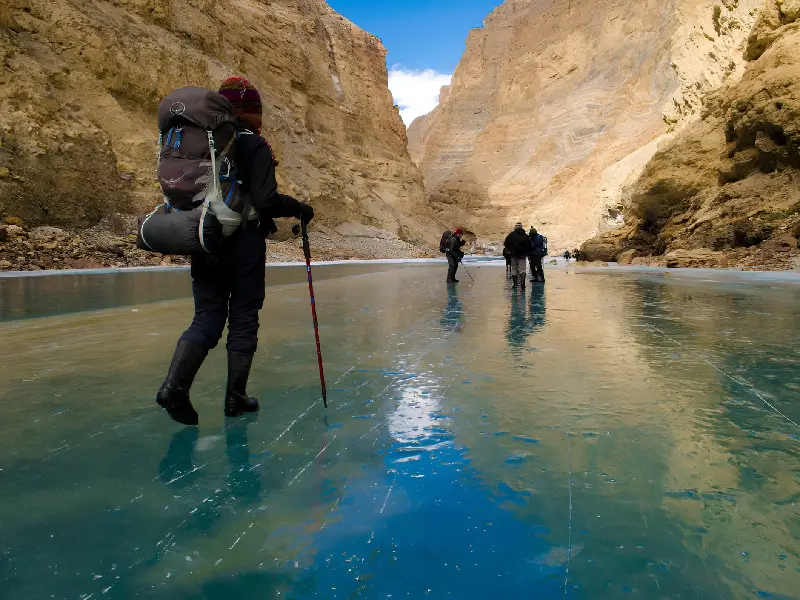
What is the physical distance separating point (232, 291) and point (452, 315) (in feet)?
16.8

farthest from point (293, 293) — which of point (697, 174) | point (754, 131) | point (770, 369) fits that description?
point (697, 174)

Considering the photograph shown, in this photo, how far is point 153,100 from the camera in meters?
34.5

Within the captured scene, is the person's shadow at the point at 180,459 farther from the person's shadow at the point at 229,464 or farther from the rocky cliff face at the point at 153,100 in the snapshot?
the rocky cliff face at the point at 153,100

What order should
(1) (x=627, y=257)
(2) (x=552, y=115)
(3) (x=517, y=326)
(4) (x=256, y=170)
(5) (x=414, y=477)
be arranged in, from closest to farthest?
(5) (x=414, y=477) → (4) (x=256, y=170) → (3) (x=517, y=326) → (1) (x=627, y=257) → (2) (x=552, y=115)

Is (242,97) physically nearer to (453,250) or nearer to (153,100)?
(453,250)

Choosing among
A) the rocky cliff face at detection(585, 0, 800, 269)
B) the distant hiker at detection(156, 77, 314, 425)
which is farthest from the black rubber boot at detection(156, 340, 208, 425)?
the rocky cliff face at detection(585, 0, 800, 269)

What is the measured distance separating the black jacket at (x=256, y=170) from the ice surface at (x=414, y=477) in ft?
3.90

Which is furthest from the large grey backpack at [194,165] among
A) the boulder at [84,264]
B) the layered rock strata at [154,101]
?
the layered rock strata at [154,101]

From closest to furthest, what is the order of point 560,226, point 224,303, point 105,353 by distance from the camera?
point 224,303 < point 105,353 < point 560,226

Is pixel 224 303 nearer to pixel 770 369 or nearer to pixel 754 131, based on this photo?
pixel 770 369

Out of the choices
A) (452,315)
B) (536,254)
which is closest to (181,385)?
(452,315)

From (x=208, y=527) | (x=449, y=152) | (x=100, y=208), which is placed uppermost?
(x=449, y=152)

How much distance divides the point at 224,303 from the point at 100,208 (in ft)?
A: 97.4

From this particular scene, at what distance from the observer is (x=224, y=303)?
10.6 ft
